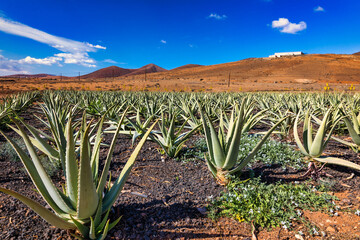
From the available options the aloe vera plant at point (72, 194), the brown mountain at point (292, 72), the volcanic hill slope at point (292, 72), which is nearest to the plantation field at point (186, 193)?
the aloe vera plant at point (72, 194)

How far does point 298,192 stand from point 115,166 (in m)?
2.33

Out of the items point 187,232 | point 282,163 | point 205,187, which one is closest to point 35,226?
point 187,232

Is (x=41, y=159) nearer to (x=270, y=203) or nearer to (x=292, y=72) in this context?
(x=270, y=203)

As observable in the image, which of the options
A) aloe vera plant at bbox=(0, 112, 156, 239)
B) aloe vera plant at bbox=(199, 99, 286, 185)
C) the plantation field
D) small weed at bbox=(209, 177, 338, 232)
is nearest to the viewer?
aloe vera plant at bbox=(0, 112, 156, 239)

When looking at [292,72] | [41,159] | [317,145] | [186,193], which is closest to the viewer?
[186,193]

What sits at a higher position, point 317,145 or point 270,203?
point 317,145

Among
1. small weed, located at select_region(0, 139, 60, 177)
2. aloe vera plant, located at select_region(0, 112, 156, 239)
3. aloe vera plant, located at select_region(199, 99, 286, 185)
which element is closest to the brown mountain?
small weed, located at select_region(0, 139, 60, 177)

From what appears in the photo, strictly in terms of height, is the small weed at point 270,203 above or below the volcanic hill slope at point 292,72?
below

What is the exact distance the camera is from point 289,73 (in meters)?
55.1

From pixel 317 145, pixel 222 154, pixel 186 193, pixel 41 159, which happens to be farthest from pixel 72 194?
pixel 317 145

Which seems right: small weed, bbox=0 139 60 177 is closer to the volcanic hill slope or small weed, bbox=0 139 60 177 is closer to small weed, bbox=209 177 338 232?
small weed, bbox=209 177 338 232

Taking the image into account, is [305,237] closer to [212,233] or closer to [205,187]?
[212,233]

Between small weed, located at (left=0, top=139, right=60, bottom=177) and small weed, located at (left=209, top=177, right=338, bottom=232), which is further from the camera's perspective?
small weed, located at (left=0, top=139, right=60, bottom=177)

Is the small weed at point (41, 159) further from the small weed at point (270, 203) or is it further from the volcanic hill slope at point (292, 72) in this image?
the volcanic hill slope at point (292, 72)
